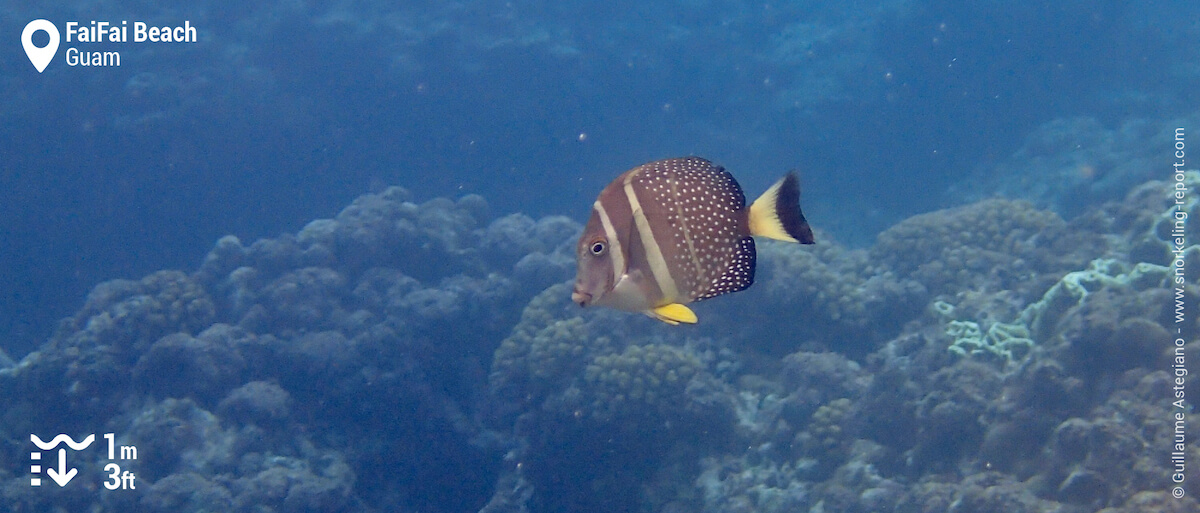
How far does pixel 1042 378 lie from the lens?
23.9 feet

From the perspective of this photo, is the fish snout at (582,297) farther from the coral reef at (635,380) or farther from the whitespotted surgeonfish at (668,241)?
the coral reef at (635,380)

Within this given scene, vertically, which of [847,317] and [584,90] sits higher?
[584,90]

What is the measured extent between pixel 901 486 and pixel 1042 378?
6.28 ft

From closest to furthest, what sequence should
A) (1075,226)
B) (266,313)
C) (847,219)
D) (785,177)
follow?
1. (785,177)
2. (1075,226)
3. (266,313)
4. (847,219)

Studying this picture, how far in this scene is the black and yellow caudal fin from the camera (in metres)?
2.09

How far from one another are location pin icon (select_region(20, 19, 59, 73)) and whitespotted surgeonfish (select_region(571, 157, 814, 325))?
87.2 feet

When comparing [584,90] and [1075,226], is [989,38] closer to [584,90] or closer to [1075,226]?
[584,90]

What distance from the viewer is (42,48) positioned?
22.0 metres

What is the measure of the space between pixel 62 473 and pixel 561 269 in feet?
26.2

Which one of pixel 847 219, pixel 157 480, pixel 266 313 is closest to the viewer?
pixel 157 480

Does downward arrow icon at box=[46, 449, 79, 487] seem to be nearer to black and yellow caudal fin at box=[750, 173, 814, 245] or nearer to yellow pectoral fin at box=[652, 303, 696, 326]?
yellow pectoral fin at box=[652, 303, 696, 326]

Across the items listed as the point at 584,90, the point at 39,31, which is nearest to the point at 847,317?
the point at 584,90

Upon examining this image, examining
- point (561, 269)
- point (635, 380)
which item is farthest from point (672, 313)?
point (561, 269)

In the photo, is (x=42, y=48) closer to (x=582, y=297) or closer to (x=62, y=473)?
(x=62, y=473)
